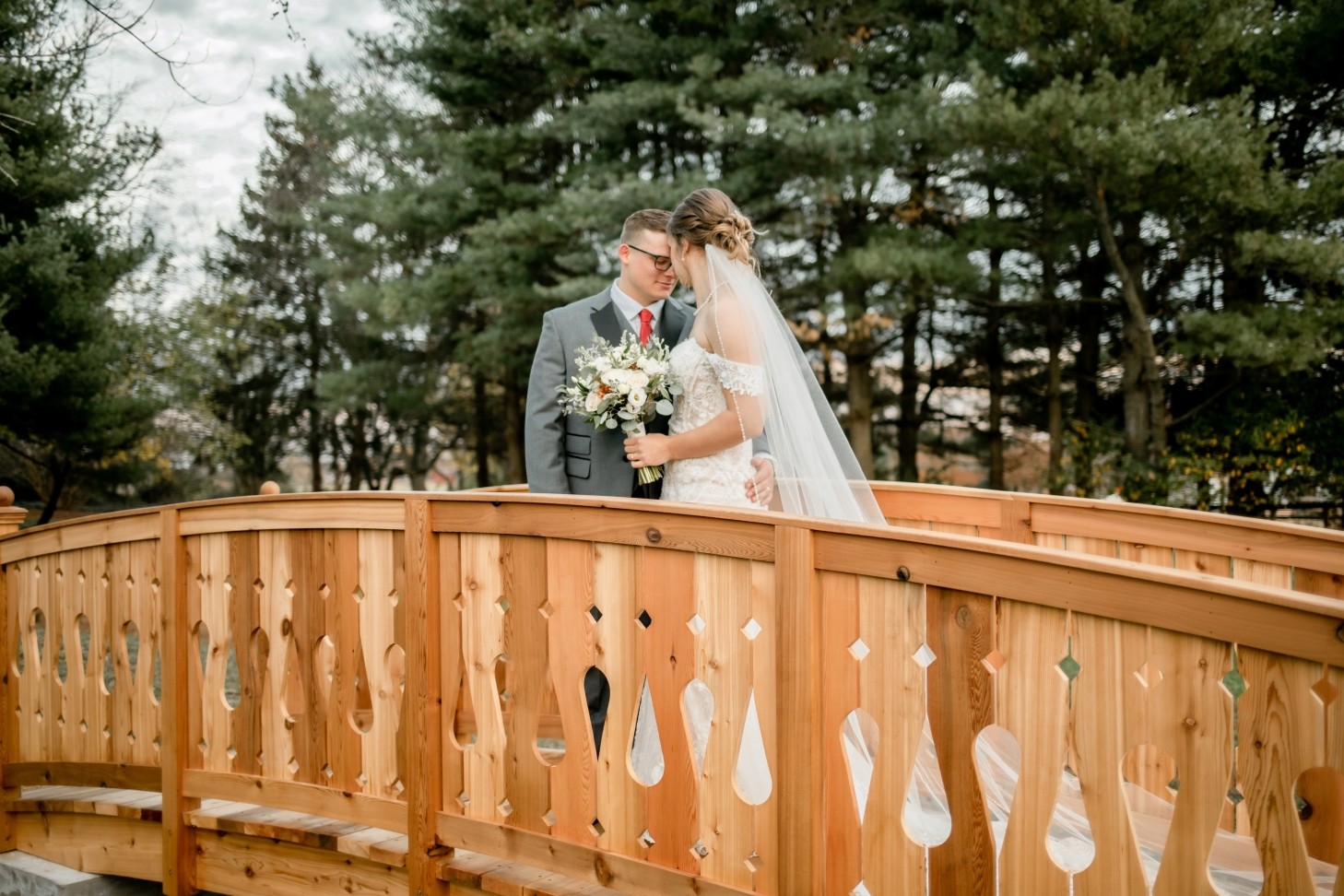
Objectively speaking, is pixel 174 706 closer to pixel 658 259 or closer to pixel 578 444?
pixel 578 444

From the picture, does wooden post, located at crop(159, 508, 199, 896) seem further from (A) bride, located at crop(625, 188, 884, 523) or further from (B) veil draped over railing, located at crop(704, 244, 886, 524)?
(B) veil draped over railing, located at crop(704, 244, 886, 524)

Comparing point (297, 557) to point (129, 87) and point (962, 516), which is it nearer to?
point (962, 516)

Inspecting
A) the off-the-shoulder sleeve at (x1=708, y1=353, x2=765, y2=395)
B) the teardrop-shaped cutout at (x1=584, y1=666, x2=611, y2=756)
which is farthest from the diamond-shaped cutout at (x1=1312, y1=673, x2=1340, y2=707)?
the teardrop-shaped cutout at (x1=584, y1=666, x2=611, y2=756)

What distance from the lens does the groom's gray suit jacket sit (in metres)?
3.99

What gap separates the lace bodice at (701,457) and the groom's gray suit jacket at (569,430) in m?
0.22

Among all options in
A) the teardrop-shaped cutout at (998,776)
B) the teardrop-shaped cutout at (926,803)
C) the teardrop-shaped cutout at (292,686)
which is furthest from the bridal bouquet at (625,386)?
the teardrop-shaped cutout at (998,776)

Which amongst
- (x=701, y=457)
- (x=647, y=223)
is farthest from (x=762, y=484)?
(x=647, y=223)

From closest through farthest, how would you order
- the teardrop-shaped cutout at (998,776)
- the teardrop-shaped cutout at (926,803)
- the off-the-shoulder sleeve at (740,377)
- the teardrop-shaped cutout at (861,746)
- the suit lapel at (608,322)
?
the teardrop-shaped cutout at (926,803), the teardrop-shaped cutout at (998,776), the teardrop-shaped cutout at (861,746), the off-the-shoulder sleeve at (740,377), the suit lapel at (608,322)

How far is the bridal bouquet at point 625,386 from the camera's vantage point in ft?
11.8

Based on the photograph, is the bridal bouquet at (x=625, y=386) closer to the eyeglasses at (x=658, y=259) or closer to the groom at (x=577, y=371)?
the groom at (x=577, y=371)

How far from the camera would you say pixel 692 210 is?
363 centimetres

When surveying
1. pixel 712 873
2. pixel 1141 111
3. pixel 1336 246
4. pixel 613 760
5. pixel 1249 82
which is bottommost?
pixel 712 873

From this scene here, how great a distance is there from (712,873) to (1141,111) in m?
9.11

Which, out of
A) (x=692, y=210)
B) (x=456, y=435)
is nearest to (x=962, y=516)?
(x=692, y=210)
